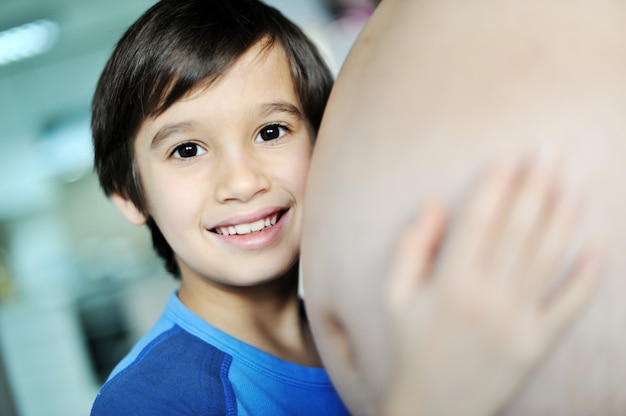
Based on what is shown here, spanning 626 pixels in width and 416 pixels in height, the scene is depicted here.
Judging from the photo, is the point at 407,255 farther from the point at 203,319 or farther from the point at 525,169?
the point at 203,319

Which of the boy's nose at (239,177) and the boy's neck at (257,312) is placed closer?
the boy's nose at (239,177)

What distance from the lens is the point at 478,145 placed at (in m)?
0.43

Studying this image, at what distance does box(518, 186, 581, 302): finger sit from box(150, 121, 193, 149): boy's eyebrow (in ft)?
1.45

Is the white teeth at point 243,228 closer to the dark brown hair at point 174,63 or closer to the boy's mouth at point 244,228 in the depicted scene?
the boy's mouth at point 244,228

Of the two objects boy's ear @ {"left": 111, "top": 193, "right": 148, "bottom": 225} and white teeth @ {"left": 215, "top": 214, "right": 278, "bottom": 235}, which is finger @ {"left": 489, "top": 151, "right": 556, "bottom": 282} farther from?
boy's ear @ {"left": 111, "top": 193, "right": 148, "bottom": 225}

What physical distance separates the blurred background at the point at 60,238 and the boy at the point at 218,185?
2327 millimetres

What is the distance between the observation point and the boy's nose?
721 mm

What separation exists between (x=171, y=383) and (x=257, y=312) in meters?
0.19

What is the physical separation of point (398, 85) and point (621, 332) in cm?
21

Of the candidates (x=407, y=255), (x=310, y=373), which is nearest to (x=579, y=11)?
(x=407, y=255)

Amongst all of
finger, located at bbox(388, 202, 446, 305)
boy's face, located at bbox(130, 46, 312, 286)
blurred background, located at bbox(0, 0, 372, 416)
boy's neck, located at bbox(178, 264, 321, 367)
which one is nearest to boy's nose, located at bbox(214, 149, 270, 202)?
boy's face, located at bbox(130, 46, 312, 286)

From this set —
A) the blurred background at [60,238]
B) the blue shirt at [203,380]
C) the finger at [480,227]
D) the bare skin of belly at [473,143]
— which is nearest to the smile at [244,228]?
the blue shirt at [203,380]

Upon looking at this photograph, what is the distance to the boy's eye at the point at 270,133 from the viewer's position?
0.78 metres

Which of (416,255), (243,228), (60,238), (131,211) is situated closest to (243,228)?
(243,228)
